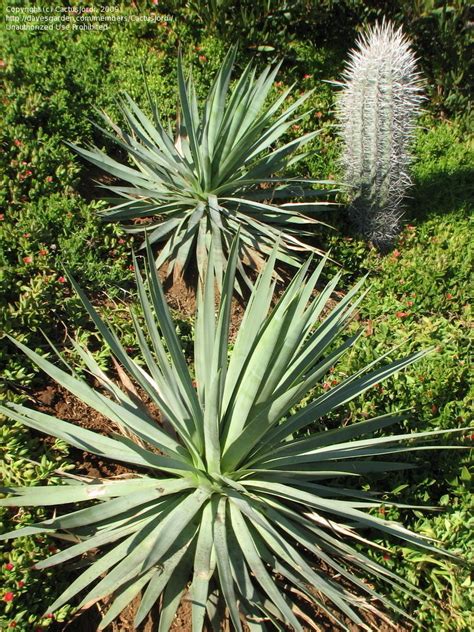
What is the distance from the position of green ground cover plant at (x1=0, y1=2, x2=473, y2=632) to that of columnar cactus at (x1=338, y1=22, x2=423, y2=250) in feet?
0.82

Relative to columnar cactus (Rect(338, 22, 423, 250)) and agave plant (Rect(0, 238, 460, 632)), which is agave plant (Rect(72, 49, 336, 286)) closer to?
columnar cactus (Rect(338, 22, 423, 250))

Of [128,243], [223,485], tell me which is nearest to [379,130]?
[128,243]

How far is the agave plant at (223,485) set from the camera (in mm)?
2152

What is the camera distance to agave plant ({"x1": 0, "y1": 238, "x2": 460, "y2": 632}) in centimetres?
215

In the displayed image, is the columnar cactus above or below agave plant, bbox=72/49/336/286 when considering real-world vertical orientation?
above

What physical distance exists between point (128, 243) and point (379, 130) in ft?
6.63

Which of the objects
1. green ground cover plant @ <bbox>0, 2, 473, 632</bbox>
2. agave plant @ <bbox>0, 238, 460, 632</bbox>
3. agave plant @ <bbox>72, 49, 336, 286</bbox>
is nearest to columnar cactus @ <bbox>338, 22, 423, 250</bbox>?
green ground cover plant @ <bbox>0, 2, 473, 632</bbox>

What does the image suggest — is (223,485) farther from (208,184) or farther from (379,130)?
(379,130)

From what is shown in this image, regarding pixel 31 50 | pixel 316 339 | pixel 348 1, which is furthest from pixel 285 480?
pixel 348 1

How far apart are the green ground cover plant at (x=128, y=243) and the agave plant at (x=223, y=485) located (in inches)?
8.1

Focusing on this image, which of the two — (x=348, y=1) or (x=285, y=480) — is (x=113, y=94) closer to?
(x=348, y=1)

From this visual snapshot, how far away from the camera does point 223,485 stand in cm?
237

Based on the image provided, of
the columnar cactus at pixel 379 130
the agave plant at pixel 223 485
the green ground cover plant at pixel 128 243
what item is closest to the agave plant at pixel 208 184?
the green ground cover plant at pixel 128 243

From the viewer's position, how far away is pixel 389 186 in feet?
15.1
